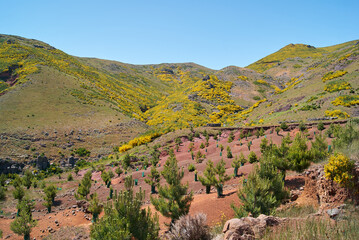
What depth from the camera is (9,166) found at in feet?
111

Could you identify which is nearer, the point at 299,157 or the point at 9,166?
the point at 299,157

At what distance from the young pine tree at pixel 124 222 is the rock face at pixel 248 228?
10.6 ft

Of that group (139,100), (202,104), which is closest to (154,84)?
(139,100)

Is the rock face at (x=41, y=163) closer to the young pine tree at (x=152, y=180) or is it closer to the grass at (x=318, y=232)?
the young pine tree at (x=152, y=180)

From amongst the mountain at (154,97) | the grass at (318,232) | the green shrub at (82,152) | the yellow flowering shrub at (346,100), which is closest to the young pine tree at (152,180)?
the grass at (318,232)

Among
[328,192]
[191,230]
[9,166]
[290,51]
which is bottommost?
[9,166]

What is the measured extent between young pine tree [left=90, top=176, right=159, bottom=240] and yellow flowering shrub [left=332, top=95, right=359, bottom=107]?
131ft

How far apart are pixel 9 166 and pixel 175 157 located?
3121 centimetres

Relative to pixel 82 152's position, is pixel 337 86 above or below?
above

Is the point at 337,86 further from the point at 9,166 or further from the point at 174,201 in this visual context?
the point at 9,166

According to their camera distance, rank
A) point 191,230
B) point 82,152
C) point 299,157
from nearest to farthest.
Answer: point 191,230
point 299,157
point 82,152

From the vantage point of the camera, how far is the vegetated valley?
7254mm

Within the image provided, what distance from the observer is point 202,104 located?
71.8 meters

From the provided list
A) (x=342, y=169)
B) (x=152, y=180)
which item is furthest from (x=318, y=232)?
(x=152, y=180)
